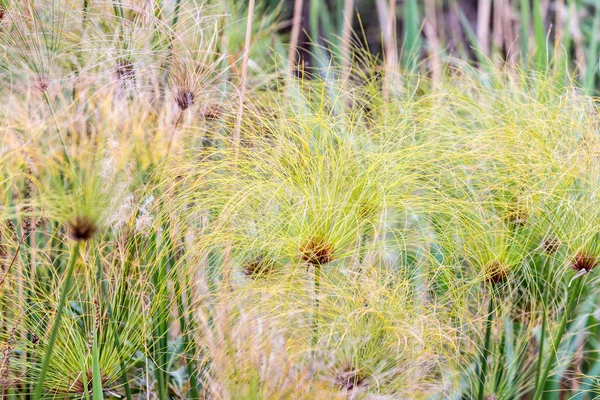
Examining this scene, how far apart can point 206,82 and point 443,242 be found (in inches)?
12.5

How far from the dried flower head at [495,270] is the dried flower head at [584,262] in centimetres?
6

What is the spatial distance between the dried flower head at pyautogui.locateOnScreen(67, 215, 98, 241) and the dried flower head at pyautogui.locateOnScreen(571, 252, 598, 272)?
44 cm

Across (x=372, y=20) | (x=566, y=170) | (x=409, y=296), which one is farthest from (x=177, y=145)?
(x=372, y=20)

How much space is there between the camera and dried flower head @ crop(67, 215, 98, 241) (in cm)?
50

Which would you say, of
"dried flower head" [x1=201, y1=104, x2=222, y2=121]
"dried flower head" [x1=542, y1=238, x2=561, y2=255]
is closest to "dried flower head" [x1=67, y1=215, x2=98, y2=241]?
"dried flower head" [x1=201, y1=104, x2=222, y2=121]

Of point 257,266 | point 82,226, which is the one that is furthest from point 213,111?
point 82,226

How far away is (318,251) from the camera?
647mm

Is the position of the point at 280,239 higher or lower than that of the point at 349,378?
higher

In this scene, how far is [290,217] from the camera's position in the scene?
0.70 meters

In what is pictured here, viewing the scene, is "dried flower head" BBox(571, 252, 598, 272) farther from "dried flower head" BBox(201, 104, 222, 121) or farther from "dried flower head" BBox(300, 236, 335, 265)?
"dried flower head" BBox(201, 104, 222, 121)

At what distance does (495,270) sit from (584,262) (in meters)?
0.09

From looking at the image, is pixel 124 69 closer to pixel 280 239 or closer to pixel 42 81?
pixel 42 81

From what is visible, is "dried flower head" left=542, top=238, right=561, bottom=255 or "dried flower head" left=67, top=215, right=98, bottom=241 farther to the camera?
"dried flower head" left=542, top=238, right=561, bottom=255

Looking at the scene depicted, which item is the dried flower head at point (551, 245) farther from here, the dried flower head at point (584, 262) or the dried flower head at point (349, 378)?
the dried flower head at point (349, 378)
